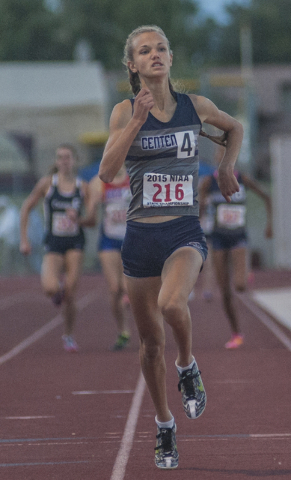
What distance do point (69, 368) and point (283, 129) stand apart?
4352 cm

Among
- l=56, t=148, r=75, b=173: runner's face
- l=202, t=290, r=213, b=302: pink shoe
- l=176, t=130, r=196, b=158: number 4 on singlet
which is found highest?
l=176, t=130, r=196, b=158: number 4 on singlet

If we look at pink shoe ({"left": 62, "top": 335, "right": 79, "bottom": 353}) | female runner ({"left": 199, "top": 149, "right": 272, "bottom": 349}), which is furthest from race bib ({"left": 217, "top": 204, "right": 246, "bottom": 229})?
pink shoe ({"left": 62, "top": 335, "right": 79, "bottom": 353})

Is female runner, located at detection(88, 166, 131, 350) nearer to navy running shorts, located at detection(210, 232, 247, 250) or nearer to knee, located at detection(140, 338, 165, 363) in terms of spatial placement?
navy running shorts, located at detection(210, 232, 247, 250)

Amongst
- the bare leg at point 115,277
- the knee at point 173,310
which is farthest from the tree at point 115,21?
the knee at point 173,310

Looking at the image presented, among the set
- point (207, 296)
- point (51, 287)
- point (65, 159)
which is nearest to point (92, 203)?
point (65, 159)

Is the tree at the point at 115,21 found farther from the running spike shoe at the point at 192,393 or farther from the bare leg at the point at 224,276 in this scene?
the running spike shoe at the point at 192,393

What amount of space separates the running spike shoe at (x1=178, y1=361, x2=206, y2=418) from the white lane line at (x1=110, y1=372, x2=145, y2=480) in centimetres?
47

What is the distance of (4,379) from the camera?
777cm

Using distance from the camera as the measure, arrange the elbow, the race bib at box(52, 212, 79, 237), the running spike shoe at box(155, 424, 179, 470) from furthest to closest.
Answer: the race bib at box(52, 212, 79, 237) < the running spike shoe at box(155, 424, 179, 470) < the elbow

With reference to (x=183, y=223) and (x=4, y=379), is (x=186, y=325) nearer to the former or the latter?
(x=183, y=223)

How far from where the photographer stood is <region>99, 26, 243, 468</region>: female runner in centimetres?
434

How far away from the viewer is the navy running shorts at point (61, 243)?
9305 millimetres

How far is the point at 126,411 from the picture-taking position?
20.2 feet

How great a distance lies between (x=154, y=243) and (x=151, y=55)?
0.94 meters
